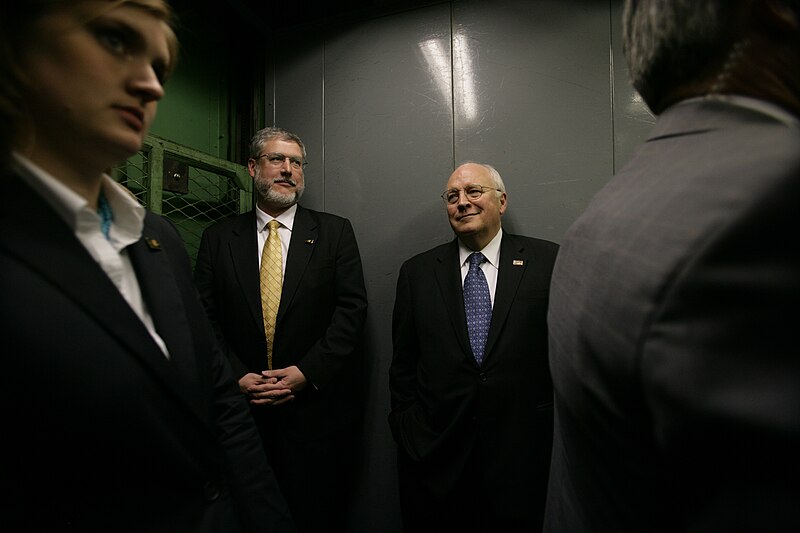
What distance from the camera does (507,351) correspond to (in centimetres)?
171

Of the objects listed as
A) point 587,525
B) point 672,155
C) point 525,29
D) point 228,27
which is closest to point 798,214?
point 672,155

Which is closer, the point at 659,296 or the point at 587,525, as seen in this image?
the point at 659,296

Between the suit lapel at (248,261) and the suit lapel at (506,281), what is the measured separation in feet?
3.61

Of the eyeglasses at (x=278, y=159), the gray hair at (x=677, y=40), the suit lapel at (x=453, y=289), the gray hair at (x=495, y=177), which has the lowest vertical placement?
the suit lapel at (x=453, y=289)

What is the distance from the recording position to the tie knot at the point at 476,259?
6.33ft

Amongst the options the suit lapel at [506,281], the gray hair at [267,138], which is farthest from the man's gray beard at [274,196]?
the suit lapel at [506,281]

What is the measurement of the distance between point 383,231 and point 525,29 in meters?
1.38

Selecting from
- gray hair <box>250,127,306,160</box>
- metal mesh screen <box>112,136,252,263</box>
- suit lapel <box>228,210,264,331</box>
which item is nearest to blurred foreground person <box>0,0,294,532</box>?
suit lapel <box>228,210,264,331</box>

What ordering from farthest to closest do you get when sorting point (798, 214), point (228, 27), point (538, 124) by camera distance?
point (228, 27) < point (538, 124) < point (798, 214)

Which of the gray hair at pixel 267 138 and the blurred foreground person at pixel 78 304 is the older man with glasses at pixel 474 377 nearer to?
the gray hair at pixel 267 138

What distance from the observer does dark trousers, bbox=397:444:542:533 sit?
162cm

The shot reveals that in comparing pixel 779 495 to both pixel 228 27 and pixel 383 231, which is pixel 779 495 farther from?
pixel 228 27

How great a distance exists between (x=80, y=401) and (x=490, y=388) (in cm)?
142

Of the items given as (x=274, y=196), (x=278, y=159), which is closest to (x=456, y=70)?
(x=278, y=159)
